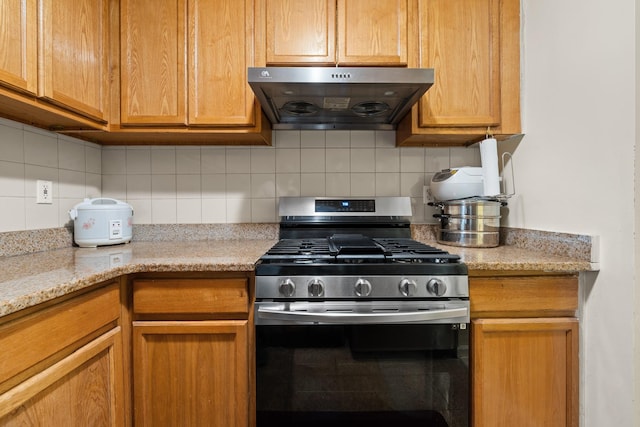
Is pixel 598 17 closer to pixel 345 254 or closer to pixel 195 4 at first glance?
pixel 345 254

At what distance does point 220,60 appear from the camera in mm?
1471

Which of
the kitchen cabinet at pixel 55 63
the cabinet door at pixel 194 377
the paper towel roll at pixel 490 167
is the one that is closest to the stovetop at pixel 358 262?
the cabinet door at pixel 194 377

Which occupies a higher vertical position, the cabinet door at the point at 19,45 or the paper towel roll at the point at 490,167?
the cabinet door at the point at 19,45

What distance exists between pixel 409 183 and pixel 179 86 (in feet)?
4.06

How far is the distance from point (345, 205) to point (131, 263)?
1025 millimetres

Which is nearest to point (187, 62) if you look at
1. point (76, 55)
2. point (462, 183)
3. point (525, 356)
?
point (76, 55)

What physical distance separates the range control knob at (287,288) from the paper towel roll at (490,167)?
952mm

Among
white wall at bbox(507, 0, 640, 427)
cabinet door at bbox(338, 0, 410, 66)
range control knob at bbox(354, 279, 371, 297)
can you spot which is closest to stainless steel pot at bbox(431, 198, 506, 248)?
white wall at bbox(507, 0, 640, 427)

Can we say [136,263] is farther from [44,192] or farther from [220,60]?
[220,60]

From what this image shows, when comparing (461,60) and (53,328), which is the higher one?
(461,60)

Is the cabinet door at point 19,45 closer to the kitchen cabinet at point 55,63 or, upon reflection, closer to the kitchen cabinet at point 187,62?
the kitchen cabinet at point 55,63

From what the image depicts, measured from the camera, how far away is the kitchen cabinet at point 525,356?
1.15m

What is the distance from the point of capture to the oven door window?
1111 millimetres

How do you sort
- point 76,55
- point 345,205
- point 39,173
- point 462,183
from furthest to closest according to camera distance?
point 345,205 → point 462,183 → point 39,173 → point 76,55
